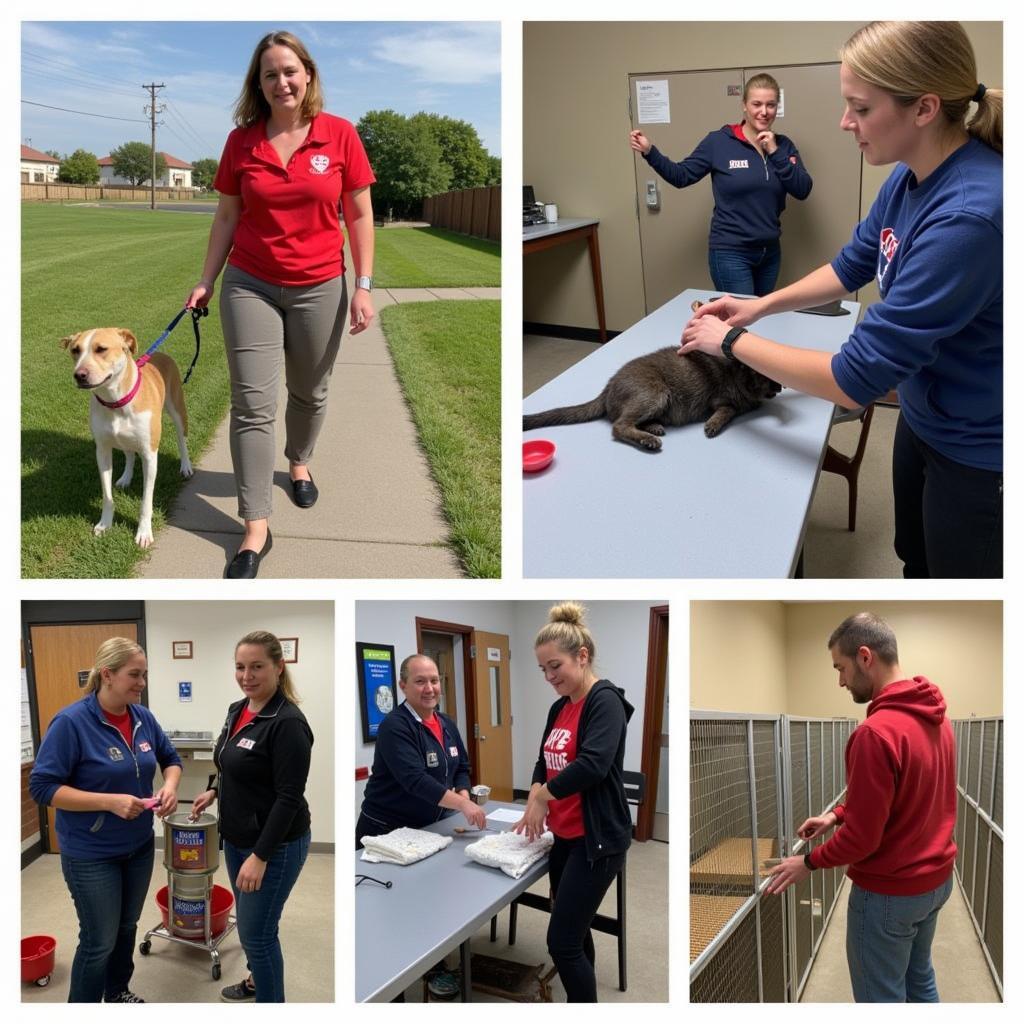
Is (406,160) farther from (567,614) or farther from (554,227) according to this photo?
(554,227)

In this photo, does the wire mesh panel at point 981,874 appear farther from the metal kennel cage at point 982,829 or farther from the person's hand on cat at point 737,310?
the person's hand on cat at point 737,310

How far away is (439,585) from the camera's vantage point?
6.22ft

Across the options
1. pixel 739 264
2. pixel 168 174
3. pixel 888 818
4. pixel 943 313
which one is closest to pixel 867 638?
pixel 888 818

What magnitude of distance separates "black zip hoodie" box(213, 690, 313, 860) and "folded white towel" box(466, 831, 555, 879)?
1.64ft

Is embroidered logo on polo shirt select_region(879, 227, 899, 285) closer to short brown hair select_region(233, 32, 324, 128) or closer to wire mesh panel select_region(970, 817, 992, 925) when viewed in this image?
short brown hair select_region(233, 32, 324, 128)

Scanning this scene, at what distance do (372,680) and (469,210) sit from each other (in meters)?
1.91

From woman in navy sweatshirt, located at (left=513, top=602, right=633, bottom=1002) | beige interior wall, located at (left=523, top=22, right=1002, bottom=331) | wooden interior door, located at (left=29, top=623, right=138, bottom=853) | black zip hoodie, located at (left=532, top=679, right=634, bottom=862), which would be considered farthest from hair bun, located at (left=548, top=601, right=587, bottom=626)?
beige interior wall, located at (left=523, top=22, right=1002, bottom=331)

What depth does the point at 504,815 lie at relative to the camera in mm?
2863

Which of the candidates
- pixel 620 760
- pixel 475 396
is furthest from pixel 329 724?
pixel 620 760

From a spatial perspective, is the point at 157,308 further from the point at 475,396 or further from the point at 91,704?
the point at 91,704

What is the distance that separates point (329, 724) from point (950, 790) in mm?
2837

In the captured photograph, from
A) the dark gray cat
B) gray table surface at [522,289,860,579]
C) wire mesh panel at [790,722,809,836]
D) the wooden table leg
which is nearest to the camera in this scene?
gray table surface at [522,289,860,579]

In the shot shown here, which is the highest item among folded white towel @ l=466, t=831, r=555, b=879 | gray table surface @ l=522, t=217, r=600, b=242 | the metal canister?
gray table surface @ l=522, t=217, r=600, b=242

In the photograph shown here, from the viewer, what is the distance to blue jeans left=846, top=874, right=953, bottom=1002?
6.72 feet
